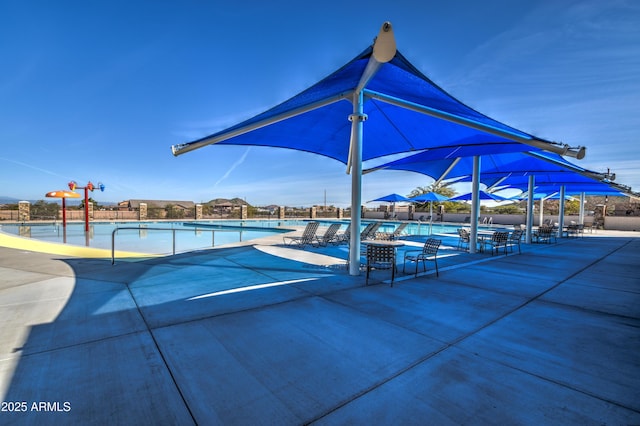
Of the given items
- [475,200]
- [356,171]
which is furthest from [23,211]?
[475,200]

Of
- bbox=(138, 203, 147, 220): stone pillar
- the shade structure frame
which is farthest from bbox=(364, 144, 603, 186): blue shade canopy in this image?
bbox=(138, 203, 147, 220): stone pillar

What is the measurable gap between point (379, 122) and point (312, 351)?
7.27 m

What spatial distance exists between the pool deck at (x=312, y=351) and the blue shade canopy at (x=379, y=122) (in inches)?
124

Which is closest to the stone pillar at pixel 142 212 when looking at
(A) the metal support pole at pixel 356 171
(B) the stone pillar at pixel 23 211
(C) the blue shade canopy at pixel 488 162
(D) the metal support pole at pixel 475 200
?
(B) the stone pillar at pixel 23 211

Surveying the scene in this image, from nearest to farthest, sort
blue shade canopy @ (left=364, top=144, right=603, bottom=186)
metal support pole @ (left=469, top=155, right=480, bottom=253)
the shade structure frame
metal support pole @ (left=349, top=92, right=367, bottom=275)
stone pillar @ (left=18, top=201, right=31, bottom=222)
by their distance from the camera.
→ the shade structure frame, metal support pole @ (left=349, top=92, right=367, bottom=275), blue shade canopy @ (left=364, top=144, right=603, bottom=186), metal support pole @ (left=469, top=155, right=480, bottom=253), stone pillar @ (left=18, top=201, right=31, bottom=222)

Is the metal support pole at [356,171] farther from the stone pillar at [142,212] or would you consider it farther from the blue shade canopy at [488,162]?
the stone pillar at [142,212]

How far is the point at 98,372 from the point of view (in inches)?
92.7

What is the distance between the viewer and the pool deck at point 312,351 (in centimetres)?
196

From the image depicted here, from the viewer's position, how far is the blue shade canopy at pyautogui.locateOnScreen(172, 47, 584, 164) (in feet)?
17.0

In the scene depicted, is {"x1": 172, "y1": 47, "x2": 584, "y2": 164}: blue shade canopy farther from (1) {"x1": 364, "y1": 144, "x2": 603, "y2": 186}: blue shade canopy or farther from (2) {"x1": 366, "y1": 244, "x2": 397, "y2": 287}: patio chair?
(2) {"x1": 366, "y1": 244, "x2": 397, "y2": 287}: patio chair

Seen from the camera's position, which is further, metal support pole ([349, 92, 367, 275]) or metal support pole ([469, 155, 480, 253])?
metal support pole ([469, 155, 480, 253])

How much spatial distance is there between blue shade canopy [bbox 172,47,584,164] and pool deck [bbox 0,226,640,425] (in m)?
3.14

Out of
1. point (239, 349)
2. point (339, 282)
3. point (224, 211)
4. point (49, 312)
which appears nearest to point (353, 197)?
point (339, 282)

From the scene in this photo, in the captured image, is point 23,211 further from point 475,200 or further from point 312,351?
point 475,200
